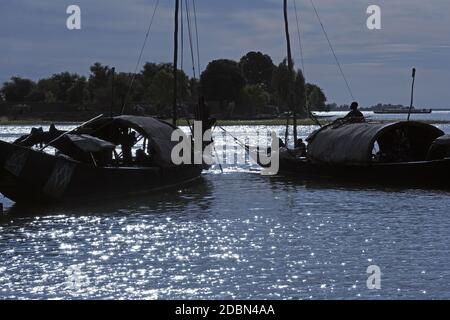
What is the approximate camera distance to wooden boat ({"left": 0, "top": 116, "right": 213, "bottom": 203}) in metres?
31.2

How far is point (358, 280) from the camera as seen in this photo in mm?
19250

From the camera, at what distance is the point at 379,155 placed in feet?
144

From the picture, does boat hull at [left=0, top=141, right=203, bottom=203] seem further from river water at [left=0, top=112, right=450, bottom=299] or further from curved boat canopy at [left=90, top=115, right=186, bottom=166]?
curved boat canopy at [left=90, top=115, right=186, bottom=166]

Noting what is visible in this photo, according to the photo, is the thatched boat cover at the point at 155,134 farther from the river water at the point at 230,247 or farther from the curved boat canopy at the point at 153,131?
the river water at the point at 230,247

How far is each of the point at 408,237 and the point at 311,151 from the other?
22.2m

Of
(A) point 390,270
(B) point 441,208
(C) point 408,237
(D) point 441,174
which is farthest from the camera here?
(D) point 441,174

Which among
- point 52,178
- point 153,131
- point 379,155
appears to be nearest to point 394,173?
point 379,155

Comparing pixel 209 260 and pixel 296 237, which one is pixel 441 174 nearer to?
pixel 296 237

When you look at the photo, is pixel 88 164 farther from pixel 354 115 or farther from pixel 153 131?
pixel 354 115

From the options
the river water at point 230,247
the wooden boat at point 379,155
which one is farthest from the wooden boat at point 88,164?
the wooden boat at point 379,155

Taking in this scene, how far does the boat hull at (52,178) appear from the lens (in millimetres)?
30859

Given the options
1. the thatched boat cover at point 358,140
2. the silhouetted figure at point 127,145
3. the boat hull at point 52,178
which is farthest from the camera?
the thatched boat cover at point 358,140

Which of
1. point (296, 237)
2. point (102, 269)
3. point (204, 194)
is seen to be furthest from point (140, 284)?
point (204, 194)

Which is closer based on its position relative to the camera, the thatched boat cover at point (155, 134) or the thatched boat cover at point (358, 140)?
the thatched boat cover at point (155, 134)
